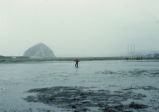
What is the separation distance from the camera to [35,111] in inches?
411

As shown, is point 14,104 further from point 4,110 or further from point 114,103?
point 114,103

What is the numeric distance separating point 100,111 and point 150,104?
11.0 ft

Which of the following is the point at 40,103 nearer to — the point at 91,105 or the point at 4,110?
the point at 4,110

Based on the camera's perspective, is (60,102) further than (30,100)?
No

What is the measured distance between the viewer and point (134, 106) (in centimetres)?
1102

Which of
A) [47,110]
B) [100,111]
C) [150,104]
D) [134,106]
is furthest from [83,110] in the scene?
[150,104]

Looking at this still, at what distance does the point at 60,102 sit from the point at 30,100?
2379mm

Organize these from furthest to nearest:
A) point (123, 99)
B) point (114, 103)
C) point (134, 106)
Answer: point (123, 99) < point (114, 103) < point (134, 106)

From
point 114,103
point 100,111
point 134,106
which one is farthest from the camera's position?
point 114,103

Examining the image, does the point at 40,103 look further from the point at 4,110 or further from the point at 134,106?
the point at 134,106

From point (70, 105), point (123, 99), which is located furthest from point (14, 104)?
point (123, 99)

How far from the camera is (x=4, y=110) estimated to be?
10.7 meters

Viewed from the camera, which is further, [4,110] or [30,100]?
[30,100]

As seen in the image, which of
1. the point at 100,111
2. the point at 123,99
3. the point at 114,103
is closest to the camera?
the point at 100,111
